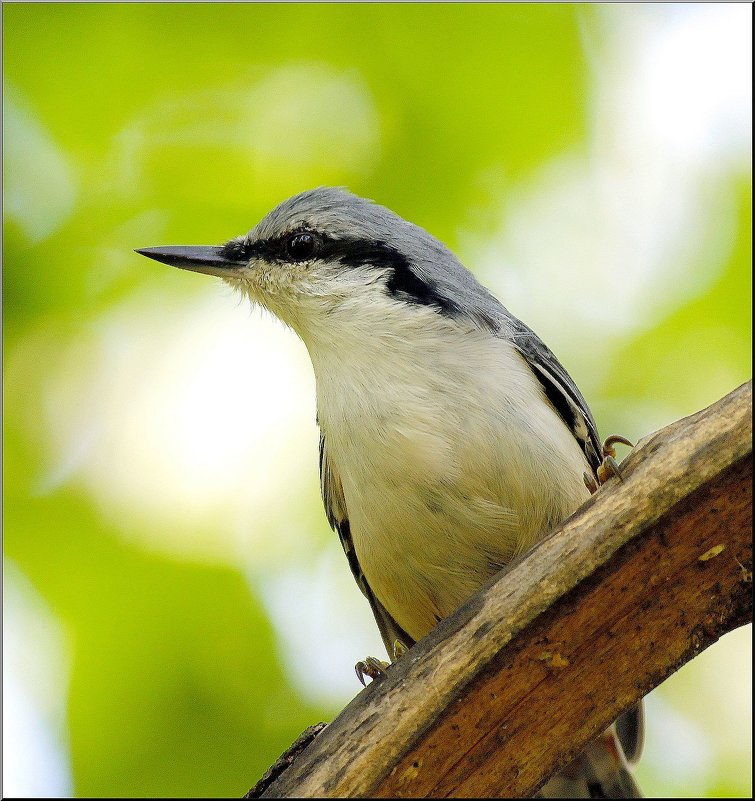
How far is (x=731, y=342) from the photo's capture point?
442 cm

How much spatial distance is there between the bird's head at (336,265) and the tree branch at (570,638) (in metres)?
1.25

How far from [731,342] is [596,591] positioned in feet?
7.84

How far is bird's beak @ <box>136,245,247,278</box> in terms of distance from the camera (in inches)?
156

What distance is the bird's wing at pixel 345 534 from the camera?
371cm

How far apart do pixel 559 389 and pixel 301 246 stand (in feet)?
4.07

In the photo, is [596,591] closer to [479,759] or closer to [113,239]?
[479,759]

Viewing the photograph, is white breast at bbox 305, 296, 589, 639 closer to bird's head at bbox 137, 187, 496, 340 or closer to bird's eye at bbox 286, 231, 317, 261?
bird's head at bbox 137, 187, 496, 340

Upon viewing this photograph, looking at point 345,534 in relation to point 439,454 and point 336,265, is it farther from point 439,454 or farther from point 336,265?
point 336,265

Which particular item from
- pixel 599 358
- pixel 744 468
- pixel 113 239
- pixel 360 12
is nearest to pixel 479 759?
pixel 744 468

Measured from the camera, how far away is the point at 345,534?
3.89 metres

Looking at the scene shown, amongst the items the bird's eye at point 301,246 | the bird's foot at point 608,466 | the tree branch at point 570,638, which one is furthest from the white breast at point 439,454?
the tree branch at point 570,638

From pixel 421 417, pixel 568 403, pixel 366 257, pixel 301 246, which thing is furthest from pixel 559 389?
pixel 301 246

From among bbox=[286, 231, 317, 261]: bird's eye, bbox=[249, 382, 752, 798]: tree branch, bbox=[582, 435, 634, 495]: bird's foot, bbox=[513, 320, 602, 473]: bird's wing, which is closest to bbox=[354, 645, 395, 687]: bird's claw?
bbox=[249, 382, 752, 798]: tree branch

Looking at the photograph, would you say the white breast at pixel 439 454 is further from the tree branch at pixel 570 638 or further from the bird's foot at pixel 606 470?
the tree branch at pixel 570 638
